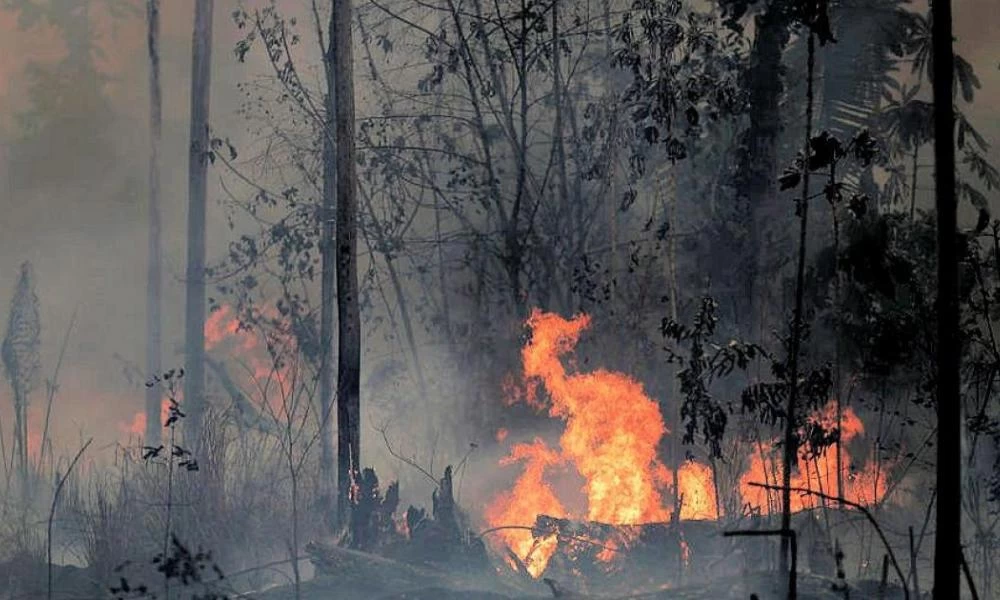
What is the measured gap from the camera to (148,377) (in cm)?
2084

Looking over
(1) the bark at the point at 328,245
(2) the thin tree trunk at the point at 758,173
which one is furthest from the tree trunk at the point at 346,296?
(2) the thin tree trunk at the point at 758,173

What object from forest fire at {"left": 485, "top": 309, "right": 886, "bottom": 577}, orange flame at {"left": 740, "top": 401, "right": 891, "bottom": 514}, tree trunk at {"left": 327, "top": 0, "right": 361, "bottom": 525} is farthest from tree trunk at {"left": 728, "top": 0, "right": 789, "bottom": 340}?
tree trunk at {"left": 327, "top": 0, "right": 361, "bottom": 525}

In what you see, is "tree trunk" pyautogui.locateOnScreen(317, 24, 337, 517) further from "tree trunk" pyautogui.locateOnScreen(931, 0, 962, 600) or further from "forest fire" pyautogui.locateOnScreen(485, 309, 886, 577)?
"tree trunk" pyautogui.locateOnScreen(931, 0, 962, 600)

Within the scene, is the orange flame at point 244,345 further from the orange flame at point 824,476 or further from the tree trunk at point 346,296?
the orange flame at point 824,476

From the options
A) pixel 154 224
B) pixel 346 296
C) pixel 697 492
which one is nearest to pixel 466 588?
pixel 697 492

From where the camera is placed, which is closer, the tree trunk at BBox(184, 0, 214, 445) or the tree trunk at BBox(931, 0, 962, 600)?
the tree trunk at BBox(931, 0, 962, 600)

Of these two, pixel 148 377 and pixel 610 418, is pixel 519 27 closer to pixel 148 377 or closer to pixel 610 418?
pixel 610 418

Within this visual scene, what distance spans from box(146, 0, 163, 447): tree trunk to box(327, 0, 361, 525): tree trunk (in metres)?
8.22

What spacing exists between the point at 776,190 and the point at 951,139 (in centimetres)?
820

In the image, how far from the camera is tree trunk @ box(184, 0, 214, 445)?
18.5 m

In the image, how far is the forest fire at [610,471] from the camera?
42.9 feet

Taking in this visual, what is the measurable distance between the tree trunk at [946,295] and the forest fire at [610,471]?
5.48 m

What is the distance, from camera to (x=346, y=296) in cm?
1345

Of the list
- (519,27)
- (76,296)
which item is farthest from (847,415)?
(76,296)
